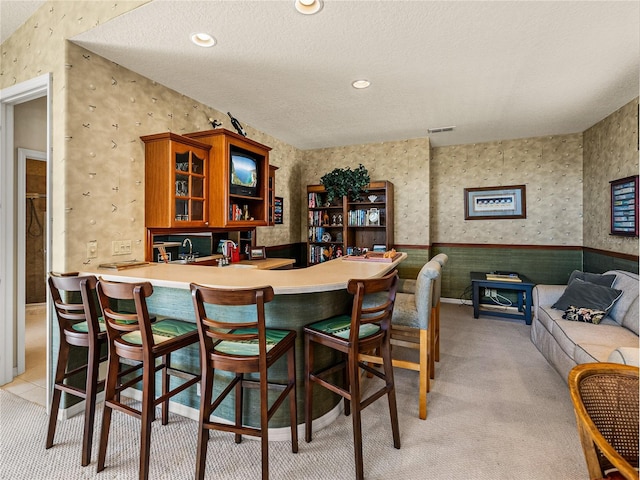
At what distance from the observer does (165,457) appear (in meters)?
1.83

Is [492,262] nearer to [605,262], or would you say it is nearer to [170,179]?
[605,262]

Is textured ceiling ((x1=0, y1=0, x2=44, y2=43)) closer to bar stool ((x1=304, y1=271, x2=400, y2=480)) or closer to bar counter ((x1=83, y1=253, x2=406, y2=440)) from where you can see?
bar counter ((x1=83, y1=253, x2=406, y2=440))

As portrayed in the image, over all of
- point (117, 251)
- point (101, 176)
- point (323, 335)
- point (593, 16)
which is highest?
point (593, 16)

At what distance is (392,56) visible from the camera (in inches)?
98.3

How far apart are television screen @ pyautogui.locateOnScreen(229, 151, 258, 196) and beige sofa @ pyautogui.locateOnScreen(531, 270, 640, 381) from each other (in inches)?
127

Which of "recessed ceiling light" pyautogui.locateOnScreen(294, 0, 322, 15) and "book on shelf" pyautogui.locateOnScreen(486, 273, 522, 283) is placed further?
"book on shelf" pyautogui.locateOnScreen(486, 273, 522, 283)

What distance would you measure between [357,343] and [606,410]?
100cm

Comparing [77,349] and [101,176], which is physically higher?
[101,176]

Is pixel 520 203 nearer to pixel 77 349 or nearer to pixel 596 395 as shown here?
pixel 596 395

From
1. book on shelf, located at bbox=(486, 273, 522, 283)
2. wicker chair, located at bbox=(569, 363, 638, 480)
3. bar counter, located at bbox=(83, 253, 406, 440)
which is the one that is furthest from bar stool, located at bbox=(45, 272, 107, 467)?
book on shelf, located at bbox=(486, 273, 522, 283)

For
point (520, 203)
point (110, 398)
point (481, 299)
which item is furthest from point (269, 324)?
point (520, 203)

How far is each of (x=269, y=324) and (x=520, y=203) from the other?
15.2 ft

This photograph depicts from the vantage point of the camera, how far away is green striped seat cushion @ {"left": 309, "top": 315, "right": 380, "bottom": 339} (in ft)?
6.07

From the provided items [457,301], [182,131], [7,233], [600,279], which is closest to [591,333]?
[600,279]
